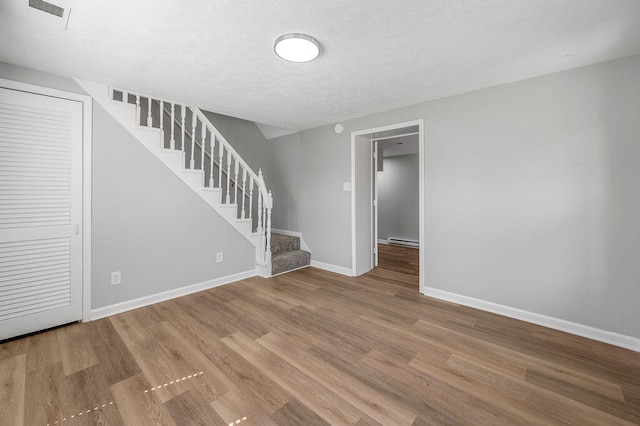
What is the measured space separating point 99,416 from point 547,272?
361 centimetres

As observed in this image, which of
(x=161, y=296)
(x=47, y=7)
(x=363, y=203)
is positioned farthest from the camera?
(x=363, y=203)

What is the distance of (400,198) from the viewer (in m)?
6.75

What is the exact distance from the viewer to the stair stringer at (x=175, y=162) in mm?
2670

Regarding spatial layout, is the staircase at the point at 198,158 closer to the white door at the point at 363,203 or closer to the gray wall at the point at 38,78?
the gray wall at the point at 38,78

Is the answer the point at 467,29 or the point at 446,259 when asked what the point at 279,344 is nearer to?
the point at 446,259

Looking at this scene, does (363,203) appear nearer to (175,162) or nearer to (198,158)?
(175,162)

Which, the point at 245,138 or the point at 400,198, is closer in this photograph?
the point at 245,138

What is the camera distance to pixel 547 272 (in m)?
2.48

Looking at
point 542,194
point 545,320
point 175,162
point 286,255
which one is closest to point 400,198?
point 286,255

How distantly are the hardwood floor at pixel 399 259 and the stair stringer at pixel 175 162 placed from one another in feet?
7.06

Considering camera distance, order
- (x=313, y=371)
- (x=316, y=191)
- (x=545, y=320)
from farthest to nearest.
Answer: (x=316, y=191) → (x=545, y=320) → (x=313, y=371)

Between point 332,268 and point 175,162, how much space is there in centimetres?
271

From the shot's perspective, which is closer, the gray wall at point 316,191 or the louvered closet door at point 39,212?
the louvered closet door at point 39,212

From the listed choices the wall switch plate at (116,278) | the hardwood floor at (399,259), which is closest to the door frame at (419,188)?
the hardwood floor at (399,259)
